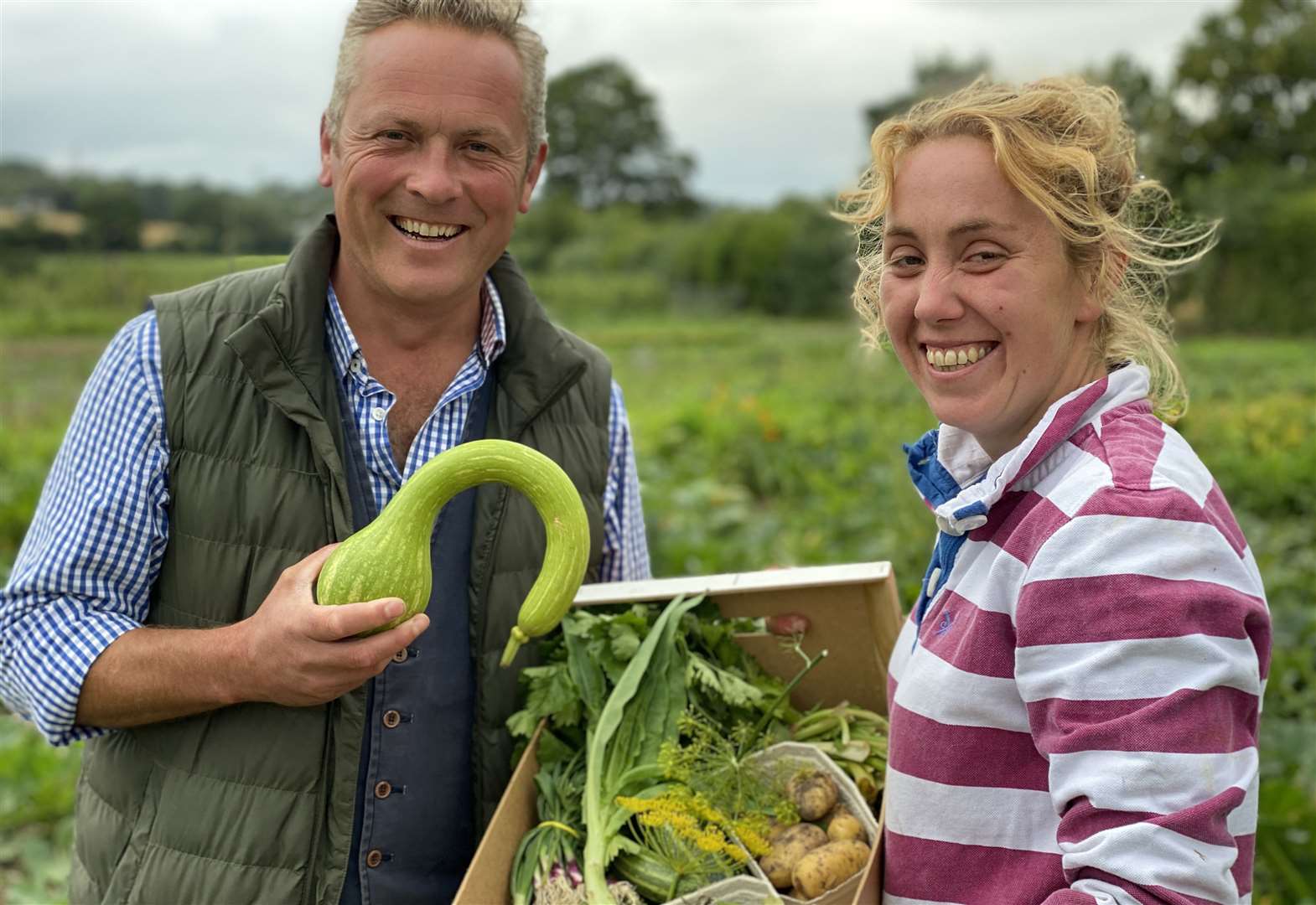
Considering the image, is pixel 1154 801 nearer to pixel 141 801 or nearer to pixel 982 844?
pixel 982 844

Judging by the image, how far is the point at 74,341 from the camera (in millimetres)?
19141

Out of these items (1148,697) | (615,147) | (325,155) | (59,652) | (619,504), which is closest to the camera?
(1148,697)

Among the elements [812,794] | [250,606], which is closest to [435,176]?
[250,606]

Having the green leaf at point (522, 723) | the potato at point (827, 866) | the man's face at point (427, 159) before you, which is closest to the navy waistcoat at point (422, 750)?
the green leaf at point (522, 723)

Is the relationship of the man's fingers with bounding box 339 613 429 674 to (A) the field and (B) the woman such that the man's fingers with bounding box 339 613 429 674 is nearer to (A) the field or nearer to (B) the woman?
(B) the woman

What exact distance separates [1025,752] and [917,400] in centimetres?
1260

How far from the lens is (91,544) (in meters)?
2.51

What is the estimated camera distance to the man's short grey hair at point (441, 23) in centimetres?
269

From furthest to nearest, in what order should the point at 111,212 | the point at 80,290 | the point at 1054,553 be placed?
the point at 80,290 → the point at 111,212 → the point at 1054,553

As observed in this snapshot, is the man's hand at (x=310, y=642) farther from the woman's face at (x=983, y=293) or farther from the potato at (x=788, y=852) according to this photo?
the woman's face at (x=983, y=293)

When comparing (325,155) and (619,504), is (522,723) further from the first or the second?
(325,155)

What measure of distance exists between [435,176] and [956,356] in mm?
1351

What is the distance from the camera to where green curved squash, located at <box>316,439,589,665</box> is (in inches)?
87.4

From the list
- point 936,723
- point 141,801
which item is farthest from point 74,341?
point 936,723
